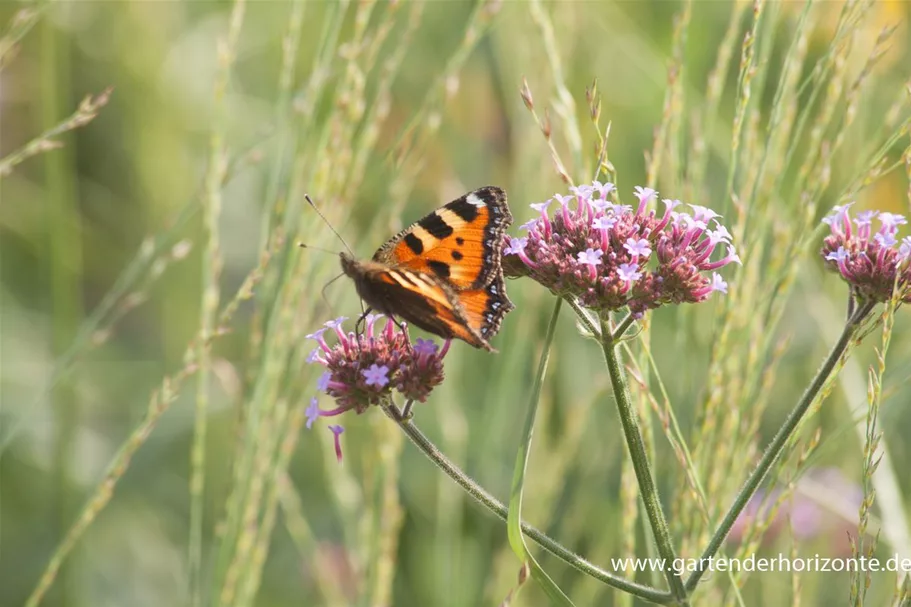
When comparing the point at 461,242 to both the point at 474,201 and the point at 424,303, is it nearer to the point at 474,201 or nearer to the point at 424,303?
the point at 474,201

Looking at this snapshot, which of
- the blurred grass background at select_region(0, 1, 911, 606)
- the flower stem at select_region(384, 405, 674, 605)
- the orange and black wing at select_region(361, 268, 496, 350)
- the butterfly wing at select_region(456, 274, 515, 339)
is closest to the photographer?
the flower stem at select_region(384, 405, 674, 605)

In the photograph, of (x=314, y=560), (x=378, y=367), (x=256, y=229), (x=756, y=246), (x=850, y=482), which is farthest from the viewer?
(x=256, y=229)

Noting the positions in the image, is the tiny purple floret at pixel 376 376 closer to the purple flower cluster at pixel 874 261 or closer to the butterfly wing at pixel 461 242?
the butterfly wing at pixel 461 242

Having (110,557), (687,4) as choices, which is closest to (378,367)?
(687,4)

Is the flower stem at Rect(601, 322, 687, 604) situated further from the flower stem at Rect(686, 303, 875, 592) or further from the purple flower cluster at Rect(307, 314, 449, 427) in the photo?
the purple flower cluster at Rect(307, 314, 449, 427)

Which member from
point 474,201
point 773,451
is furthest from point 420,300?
point 773,451

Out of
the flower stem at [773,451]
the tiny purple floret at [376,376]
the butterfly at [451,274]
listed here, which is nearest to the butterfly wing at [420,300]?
the butterfly at [451,274]

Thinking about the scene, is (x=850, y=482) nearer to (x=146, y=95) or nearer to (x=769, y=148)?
(x=769, y=148)

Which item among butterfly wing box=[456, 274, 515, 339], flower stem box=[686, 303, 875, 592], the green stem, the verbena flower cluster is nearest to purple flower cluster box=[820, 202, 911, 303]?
flower stem box=[686, 303, 875, 592]
